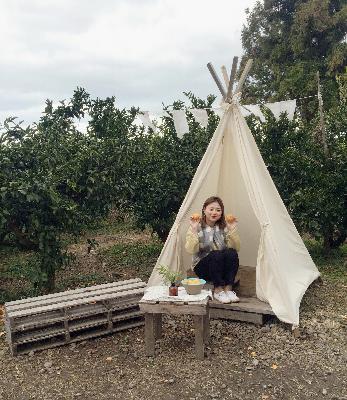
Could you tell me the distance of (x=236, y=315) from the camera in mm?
5691

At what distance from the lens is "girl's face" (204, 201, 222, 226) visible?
5926 millimetres

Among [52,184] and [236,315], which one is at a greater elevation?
[52,184]

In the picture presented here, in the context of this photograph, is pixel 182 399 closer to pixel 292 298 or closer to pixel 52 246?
pixel 292 298

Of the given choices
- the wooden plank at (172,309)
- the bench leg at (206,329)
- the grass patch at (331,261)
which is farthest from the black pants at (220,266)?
the grass patch at (331,261)

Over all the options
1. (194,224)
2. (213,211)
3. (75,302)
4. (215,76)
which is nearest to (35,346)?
(75,302)

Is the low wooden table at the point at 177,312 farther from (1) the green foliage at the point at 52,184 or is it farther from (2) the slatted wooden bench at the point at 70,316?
(1) the green foliage at the point at 52,184

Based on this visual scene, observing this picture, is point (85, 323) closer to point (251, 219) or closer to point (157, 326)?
point (157, 326)

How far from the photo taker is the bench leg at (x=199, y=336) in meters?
→ 4.75

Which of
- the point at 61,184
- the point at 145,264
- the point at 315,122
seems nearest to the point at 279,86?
the point at 315,122

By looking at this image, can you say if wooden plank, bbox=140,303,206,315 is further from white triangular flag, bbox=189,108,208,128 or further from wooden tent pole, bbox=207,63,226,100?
white triangular flag, bbox=189,108,208,128

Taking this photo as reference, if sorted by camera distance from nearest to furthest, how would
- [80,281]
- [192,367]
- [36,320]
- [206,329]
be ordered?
[192,367] < [36,320] < [206,329] < [80,281]

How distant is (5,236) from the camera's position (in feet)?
23.1

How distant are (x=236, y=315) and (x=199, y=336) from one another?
41.5 inches

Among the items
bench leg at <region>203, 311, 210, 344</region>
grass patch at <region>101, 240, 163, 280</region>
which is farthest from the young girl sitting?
grass patch at <region>101, 240, 163, 280</region>
